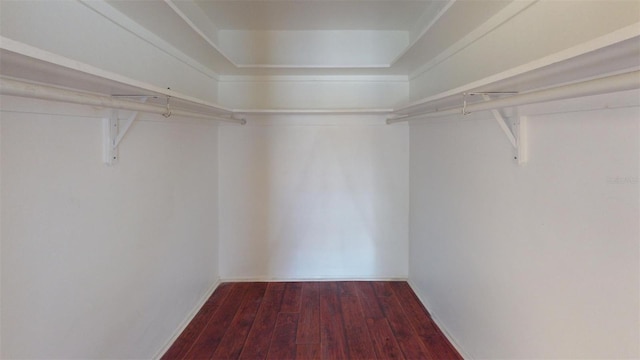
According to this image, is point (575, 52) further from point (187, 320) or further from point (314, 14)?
point (187, 320)

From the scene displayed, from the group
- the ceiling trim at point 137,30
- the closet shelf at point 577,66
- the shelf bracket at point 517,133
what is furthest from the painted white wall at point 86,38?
the shelf bracket at point 517,133

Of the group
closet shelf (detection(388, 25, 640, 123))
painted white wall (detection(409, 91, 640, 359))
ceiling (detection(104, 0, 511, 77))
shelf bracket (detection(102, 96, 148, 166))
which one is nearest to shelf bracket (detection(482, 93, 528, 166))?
painted white wall (detection(409, 91, 640, 359))

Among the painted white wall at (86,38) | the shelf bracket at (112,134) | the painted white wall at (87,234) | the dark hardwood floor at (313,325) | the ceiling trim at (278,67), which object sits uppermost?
the ceiling trim at (278,67)

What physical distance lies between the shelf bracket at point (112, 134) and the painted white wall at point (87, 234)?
0.03 meters

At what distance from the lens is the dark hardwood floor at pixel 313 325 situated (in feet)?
5.76

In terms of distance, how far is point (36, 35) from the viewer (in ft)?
3.19

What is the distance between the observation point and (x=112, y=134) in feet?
4.15

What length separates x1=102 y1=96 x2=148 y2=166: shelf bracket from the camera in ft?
4.08

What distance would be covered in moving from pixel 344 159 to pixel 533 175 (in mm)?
1639

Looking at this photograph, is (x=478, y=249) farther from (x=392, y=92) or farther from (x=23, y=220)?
(x=23, y=220)

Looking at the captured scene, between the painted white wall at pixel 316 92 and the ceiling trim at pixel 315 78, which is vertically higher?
the ceiling trim at pixel 315 78

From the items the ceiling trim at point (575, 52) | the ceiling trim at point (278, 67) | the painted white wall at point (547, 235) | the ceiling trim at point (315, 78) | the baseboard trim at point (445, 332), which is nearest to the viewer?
the ceiling trim at point (575, 52)

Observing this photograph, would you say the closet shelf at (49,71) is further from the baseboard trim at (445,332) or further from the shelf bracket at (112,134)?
the baseboard trim at (445,332)

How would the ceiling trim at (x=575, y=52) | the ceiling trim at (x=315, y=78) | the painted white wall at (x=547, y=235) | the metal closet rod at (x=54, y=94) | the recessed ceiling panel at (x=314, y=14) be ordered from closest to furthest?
the ceiling trim at (x=575, y=52) → the metal closet rod at (x=54, y=94) → the painted white wall at (x=547, y=235) → the recessed ceiling panel at (x=314, y=14) → the ceiling trim at (x=315, y=78)
